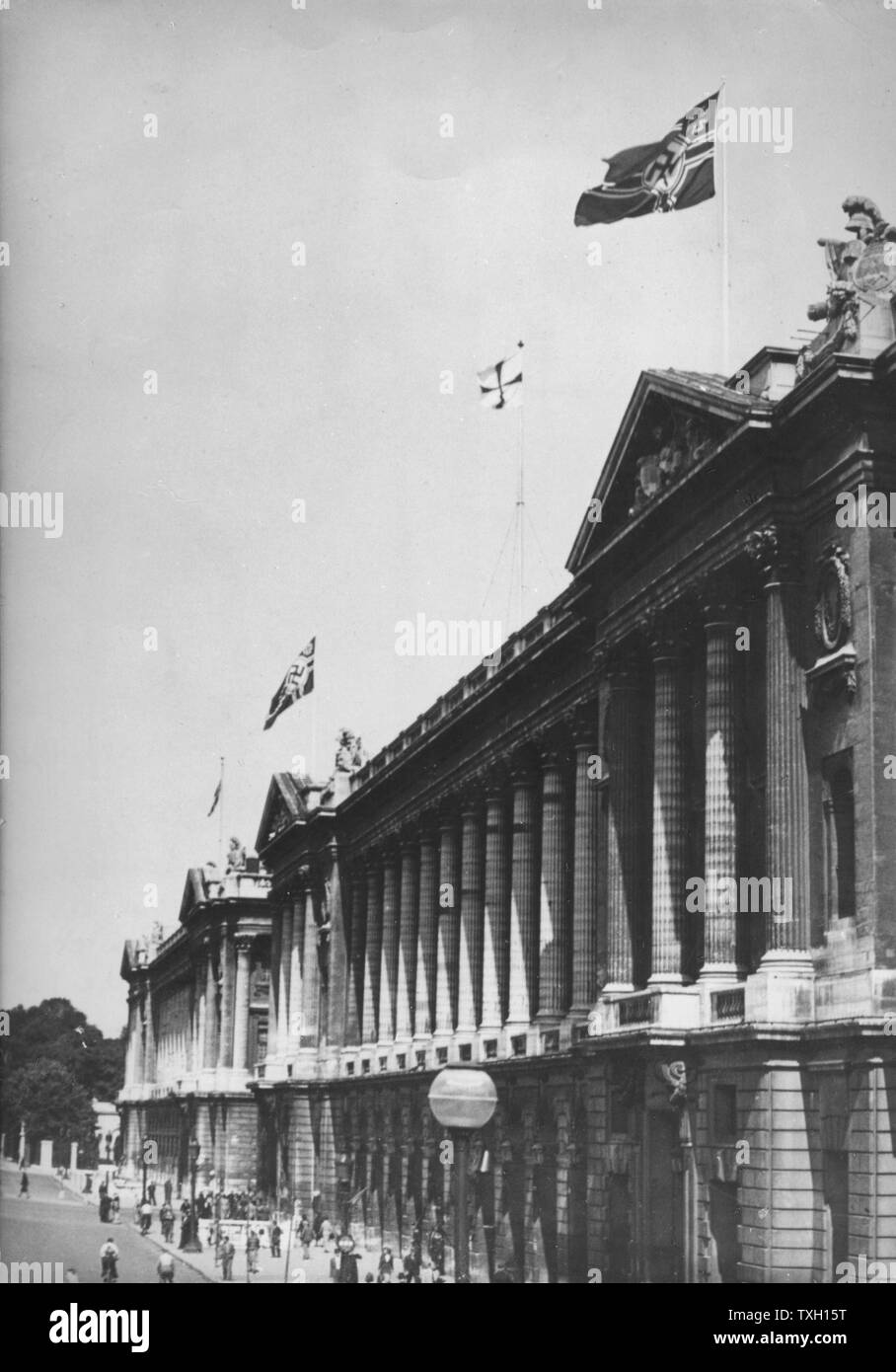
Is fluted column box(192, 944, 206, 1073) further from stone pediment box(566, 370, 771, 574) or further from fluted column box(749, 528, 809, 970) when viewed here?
fluted column box(749, 528, 809, 970)

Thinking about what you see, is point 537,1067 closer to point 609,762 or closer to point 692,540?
point 609,762

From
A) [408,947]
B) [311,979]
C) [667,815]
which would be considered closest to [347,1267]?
[667,815]

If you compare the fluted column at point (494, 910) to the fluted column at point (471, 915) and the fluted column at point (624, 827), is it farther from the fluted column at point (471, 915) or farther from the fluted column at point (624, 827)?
the fluted column at point (624, 827)

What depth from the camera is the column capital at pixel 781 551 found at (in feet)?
128

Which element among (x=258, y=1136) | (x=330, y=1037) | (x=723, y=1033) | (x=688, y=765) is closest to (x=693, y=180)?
(x=688, y=765)

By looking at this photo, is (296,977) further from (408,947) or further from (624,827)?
(624,827)

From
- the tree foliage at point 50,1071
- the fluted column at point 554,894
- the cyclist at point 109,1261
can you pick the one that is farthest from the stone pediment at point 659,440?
the tree foliage at point 50,1071

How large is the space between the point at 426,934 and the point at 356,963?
15.8 metres

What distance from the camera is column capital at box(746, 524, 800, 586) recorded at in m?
39.2

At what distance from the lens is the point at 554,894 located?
57406 mm

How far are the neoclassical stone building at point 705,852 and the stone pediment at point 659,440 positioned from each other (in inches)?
3.5

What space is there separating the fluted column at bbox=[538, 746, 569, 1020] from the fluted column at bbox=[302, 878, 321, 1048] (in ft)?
120
